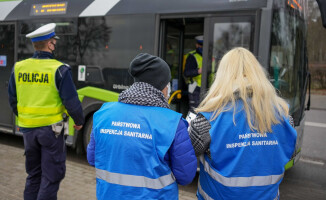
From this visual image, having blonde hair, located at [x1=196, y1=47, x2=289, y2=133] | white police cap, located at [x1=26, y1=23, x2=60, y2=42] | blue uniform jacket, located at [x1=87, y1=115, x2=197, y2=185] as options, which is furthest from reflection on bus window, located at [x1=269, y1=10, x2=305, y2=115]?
blue uniform jacket, located at [x1=87, y1=115, x2=197, y2=185]

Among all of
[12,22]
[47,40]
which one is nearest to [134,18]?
[47,40]

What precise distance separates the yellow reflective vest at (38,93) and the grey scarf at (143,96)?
1.54 metres

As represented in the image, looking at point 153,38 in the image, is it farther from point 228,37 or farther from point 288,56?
point 288,56

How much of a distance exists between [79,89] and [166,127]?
13.9 feet

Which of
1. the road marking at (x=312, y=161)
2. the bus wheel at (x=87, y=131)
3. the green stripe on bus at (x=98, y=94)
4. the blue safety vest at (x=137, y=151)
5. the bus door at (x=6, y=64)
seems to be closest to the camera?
the blue safety vest at (x=137, y=151)

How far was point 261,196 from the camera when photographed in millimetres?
1978

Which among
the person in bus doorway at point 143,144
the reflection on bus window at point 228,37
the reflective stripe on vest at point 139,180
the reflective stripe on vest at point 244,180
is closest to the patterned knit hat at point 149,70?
the person in bus doorway at point 143,144

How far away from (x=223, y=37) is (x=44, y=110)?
256cm

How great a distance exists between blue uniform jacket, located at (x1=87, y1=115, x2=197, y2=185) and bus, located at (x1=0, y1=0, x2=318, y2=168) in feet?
8.68

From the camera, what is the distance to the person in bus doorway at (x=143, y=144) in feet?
5.88

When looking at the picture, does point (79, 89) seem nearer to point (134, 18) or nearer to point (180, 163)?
point (134, 18)

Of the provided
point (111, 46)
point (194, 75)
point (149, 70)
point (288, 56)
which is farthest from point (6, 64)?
point (149, 70)

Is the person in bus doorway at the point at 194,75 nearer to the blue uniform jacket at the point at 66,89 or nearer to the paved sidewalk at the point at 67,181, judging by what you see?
the paved sidewalk at the point at 67,181

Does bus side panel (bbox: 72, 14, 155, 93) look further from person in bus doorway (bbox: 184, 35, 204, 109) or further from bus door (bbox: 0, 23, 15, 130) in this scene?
bus door (bbox: 0, 23, 15, 130)
